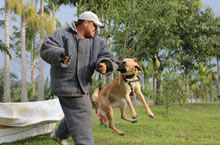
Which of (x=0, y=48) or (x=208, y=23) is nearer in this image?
(x=0, y=48)

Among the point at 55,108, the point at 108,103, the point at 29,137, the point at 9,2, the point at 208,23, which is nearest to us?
the point at 108,103

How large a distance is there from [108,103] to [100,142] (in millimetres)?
Result: 1130

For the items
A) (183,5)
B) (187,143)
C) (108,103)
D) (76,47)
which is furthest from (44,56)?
(183,5)

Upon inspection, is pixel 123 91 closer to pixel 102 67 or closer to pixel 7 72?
pixel 102 67

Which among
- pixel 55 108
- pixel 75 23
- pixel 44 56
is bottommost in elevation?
pixel 55 108

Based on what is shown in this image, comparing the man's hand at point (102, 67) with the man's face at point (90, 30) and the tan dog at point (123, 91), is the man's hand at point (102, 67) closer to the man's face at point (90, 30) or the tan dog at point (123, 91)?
the man's face at point (90, 30)

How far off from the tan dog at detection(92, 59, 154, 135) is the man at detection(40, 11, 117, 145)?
1.12 meters

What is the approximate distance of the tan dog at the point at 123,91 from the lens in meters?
4.70

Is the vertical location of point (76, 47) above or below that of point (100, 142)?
above

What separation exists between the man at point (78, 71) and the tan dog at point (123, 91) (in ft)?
3.67

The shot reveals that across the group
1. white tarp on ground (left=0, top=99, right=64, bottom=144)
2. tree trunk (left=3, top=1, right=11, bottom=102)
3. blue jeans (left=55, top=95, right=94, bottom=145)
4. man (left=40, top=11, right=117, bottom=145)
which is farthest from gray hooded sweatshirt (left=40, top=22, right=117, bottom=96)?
tree trunk (left=3, top=1, right=11, bottom=102)

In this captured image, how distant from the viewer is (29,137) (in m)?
6.35

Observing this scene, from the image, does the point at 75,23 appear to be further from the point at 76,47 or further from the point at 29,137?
the point at 29,137

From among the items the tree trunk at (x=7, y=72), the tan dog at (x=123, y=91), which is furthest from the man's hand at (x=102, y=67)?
the tree trunk at (x=7, y=72)
